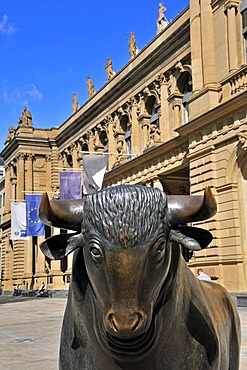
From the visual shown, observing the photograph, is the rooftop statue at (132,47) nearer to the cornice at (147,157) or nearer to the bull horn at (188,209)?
the cornice at (147,157)

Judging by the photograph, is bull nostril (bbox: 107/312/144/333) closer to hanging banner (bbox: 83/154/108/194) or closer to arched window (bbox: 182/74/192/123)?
hanging banner (bbox: 83/154/108/194)

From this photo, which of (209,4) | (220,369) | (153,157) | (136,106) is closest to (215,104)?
(209,4)

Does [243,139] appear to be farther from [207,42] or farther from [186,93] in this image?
[186,93]

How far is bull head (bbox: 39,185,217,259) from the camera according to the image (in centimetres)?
207

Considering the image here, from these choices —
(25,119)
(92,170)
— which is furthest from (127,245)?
(25,119)

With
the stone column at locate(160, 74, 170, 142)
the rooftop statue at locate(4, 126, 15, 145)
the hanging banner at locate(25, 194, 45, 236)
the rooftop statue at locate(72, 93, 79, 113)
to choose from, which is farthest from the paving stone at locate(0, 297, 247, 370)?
the rooftop statue at locate(4, 126, 15, 145)

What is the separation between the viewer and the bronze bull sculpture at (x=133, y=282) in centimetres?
199

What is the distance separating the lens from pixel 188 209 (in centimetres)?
215

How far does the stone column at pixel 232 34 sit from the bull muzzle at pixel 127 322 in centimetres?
2197

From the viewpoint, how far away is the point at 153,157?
29734mm

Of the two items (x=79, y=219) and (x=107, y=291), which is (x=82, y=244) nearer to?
(x=79, y=219)

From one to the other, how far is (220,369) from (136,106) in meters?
32.4

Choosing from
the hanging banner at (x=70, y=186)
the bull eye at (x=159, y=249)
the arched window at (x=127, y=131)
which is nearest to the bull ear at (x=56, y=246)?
the bull eye at (x=159, y=249)

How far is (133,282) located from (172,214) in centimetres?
35
